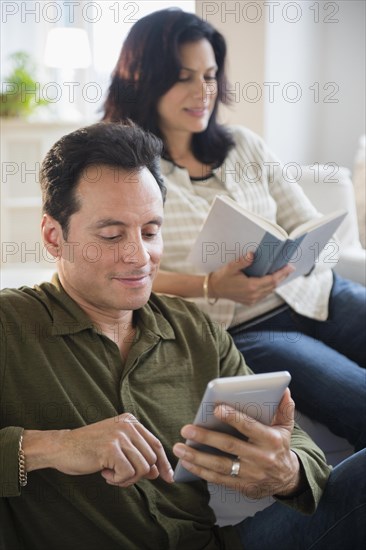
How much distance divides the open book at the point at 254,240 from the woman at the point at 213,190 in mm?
40

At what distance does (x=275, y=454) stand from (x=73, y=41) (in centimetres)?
379

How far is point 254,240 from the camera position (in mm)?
Result: 1836

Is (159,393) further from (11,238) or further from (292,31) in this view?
(11,238)

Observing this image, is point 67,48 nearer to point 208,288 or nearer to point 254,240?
point 208,288

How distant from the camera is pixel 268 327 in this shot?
6.93ft

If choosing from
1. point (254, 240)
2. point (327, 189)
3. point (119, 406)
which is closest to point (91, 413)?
point (119, 406)

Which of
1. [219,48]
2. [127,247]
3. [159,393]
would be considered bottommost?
[159,393]

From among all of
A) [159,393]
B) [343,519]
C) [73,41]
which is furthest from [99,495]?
[73,41]

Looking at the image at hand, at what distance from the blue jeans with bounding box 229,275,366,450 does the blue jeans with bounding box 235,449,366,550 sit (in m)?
0.61

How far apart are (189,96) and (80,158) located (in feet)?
2.90

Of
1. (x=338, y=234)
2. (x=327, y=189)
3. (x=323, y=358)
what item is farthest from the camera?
(x=327, y=189)

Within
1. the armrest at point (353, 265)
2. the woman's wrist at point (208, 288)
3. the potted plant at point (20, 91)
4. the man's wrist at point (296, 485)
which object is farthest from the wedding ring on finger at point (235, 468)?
the potted plant at point (20, 91)

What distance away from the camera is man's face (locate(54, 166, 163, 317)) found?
132 centimetres

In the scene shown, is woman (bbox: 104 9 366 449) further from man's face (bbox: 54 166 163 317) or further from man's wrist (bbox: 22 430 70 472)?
man's wrist (bbox: 22 430 70 472)
